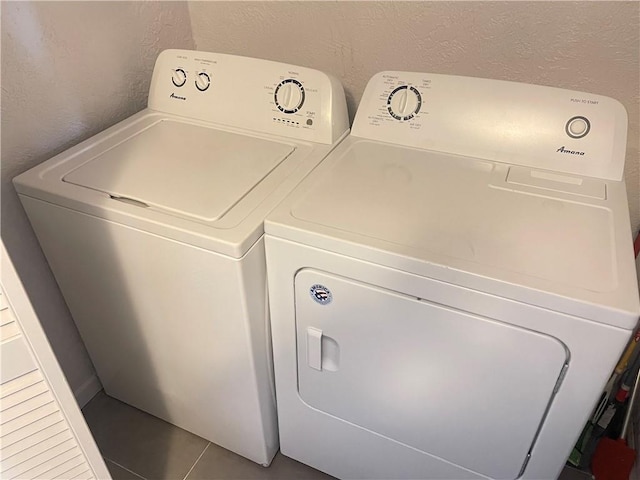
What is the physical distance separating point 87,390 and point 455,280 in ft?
4.38

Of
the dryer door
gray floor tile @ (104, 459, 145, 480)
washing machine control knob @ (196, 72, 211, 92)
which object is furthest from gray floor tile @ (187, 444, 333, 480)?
washing machine control knob @ (196, 72, 211, 92)

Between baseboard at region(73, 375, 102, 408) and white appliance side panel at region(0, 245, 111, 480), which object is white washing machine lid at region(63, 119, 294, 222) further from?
baseboard at region(73, 375, 102, 408)

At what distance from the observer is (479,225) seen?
1.02m

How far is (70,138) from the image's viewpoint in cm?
139

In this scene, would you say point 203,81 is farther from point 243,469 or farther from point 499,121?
point 243,469

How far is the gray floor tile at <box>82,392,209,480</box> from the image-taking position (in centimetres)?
152

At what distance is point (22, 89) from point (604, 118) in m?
1.36

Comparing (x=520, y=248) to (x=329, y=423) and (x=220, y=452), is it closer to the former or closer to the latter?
(x=329, y=423)

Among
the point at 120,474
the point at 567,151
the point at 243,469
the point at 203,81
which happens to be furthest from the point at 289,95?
the point at 120,474

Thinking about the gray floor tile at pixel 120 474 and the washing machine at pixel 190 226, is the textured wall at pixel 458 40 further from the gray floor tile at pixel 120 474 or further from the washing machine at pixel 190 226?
the gray floor tile at pixel 120 474

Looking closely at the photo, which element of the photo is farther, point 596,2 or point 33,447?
point 596,2

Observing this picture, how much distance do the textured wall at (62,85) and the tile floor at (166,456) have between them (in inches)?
7.0

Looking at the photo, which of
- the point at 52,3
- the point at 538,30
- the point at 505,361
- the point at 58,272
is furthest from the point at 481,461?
the point at 52,3

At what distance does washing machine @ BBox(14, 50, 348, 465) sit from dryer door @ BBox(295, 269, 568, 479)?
16cm
